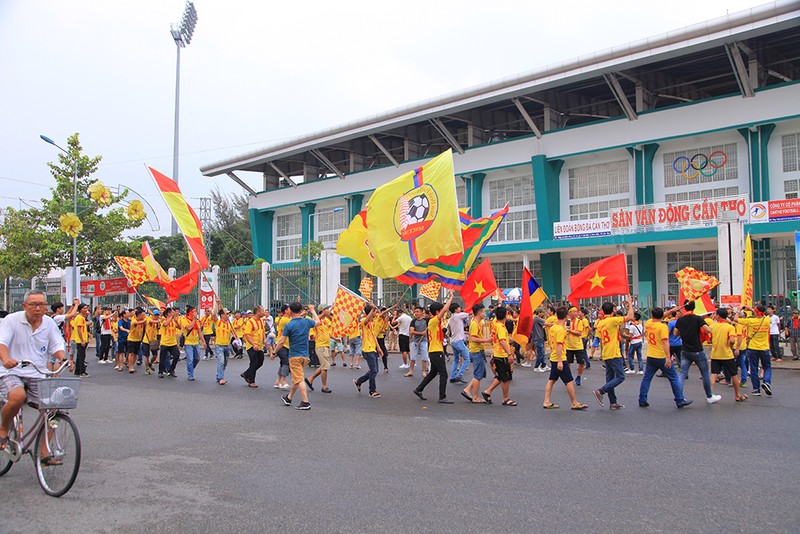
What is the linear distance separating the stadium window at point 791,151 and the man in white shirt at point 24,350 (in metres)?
31.2

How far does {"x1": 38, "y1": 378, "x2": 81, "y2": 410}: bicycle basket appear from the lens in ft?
17.5

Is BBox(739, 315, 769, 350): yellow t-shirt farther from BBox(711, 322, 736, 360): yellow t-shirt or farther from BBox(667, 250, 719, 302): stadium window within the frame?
BBox(667, 250, 719, 302): stadium window

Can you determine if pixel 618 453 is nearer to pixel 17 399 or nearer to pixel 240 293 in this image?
pixel 17 399

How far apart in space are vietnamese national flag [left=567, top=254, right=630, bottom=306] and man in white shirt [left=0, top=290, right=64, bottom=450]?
8.66 metres

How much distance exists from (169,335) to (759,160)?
25.9 meters

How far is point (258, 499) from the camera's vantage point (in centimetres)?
532

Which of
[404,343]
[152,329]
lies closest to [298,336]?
[404,343]

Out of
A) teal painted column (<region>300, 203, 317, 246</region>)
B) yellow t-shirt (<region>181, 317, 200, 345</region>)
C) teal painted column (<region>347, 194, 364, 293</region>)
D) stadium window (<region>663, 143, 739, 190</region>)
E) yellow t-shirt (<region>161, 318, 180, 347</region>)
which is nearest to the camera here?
yellow t-shirt (<region>181, 317, 200, 345</region>)

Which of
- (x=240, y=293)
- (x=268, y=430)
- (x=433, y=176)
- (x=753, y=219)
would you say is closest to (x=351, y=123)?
(x=240, y=293)

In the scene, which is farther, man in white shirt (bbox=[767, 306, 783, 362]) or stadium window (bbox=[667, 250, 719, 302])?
stadium window (bbox=[667, 250, 719, 302])

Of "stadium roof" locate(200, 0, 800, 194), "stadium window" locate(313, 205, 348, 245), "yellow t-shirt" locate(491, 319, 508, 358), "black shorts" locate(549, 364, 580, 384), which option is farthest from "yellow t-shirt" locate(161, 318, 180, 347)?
"stadium window" locate(313, 205, 348, 245)

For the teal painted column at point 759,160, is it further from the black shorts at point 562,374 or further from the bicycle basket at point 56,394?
the bicycle basket at point 56,394

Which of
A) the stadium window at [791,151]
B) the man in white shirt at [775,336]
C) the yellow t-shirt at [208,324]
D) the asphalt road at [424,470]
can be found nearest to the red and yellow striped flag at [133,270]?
the yellow t-shirt at [208,324]

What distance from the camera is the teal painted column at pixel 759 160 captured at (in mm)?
29531
